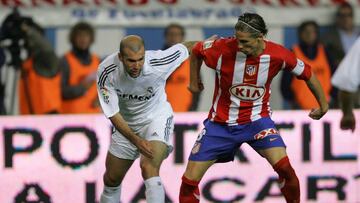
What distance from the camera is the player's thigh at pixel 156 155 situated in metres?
8.23

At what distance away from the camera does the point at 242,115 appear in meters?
8.26

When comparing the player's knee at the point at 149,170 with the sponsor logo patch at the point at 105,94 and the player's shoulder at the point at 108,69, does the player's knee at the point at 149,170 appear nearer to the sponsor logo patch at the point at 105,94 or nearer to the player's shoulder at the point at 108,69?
the sponsor logo patch at the point at 105,94

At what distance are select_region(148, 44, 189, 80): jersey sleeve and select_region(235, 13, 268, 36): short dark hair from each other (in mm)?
764

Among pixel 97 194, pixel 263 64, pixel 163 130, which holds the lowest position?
pixel 97 194

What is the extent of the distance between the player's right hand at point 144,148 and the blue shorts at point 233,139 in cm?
36

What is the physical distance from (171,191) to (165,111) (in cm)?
139

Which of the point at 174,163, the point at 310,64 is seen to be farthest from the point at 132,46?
the point at 310,64

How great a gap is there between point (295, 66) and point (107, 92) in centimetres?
139

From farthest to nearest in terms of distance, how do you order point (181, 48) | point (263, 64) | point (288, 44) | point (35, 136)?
1. point (288, 44)
2. point (35, 136)
3. point (181, 48)
4. point (263, 64)

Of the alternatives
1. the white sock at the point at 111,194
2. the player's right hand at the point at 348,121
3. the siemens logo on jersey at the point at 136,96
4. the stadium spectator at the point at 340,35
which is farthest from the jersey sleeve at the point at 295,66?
the stadium spectator at the point at 340,35

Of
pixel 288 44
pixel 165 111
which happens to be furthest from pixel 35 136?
pixel 288 44

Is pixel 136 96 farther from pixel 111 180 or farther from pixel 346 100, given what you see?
pixel 346 100

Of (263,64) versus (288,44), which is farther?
(288,44)

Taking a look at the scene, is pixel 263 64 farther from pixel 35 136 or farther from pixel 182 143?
pixel 35 136
